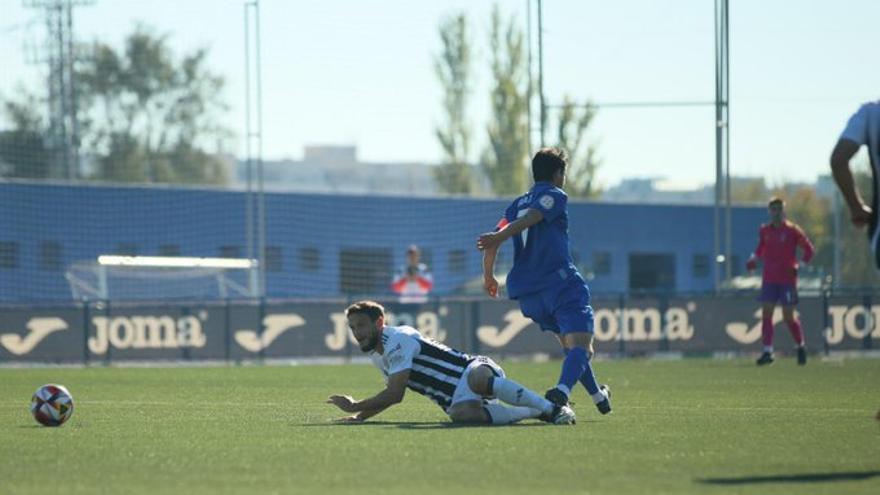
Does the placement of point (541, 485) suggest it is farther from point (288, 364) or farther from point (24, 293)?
point (24, 293)

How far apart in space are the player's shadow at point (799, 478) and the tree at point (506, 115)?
5187cm

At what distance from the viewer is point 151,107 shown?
3233 inches

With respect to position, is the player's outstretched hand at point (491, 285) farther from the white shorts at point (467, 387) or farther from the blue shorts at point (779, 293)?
the blue shorts at point (779, 293)

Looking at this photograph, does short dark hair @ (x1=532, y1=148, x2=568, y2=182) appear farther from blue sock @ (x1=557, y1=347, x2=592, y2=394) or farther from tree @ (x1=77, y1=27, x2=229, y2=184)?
tree @ (x1=77, y1=27, x2=229, y2=184)

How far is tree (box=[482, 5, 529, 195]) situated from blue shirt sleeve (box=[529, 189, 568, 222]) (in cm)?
4793

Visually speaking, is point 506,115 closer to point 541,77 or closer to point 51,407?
point 541,77

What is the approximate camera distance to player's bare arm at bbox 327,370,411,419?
13.2 m

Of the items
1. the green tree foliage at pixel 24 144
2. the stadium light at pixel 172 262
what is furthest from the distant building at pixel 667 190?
the stadium light at pixel 172 262

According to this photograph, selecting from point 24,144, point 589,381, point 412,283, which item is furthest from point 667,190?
point 589,381

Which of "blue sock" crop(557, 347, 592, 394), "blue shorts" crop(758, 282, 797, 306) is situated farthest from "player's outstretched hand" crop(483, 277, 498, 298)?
"blue shorts" crop(758, 282, 797, 306)

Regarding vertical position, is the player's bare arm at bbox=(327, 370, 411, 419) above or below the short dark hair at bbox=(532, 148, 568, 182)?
below

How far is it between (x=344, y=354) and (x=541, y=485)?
842 inches

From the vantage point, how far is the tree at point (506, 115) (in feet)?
209

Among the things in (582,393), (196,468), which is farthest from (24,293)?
(196,468)
